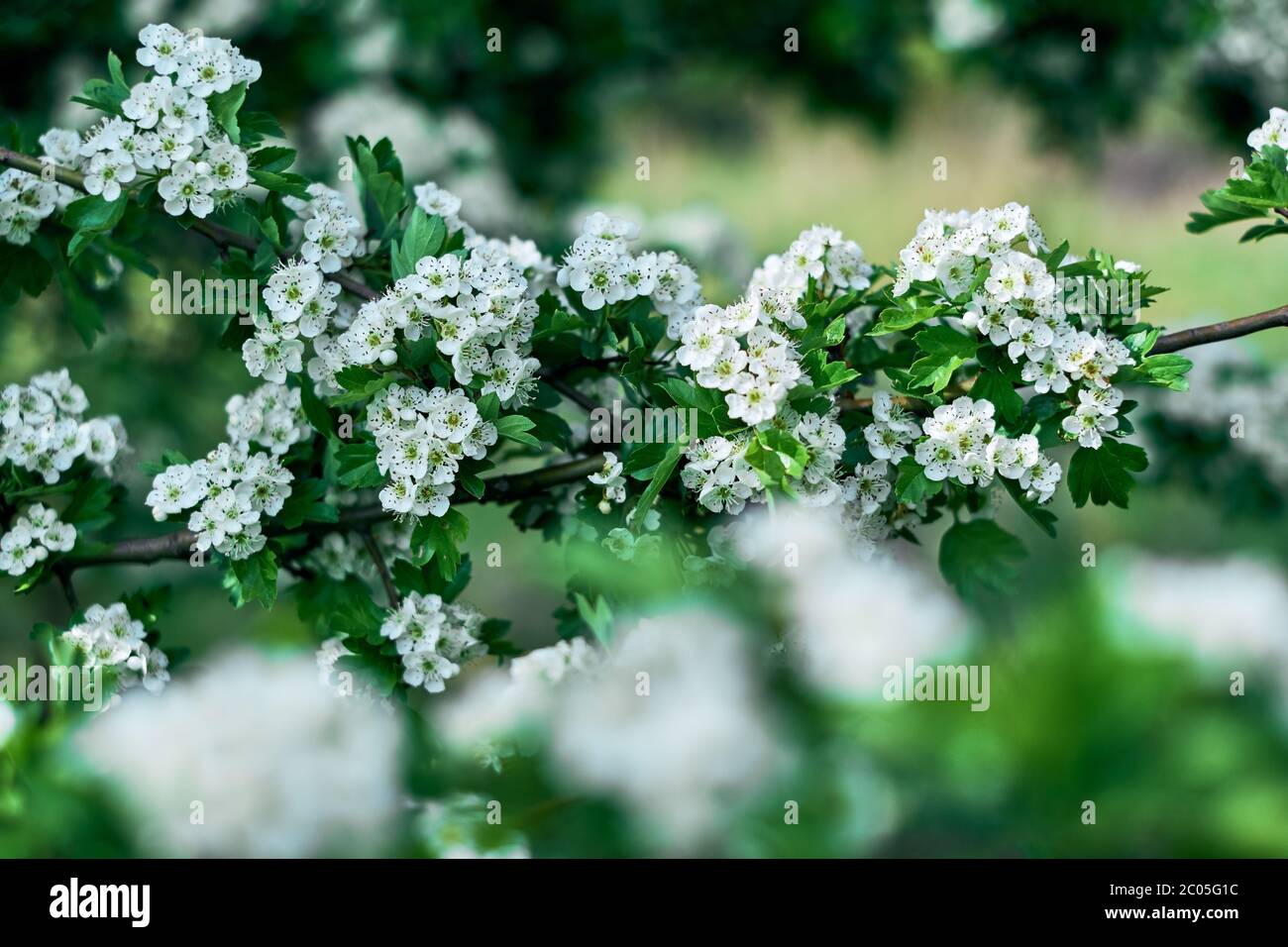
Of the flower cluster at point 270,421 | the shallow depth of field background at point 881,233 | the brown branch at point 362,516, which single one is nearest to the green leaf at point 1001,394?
the shallow depth of field background at point 881,233

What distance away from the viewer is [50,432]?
1.86 metres

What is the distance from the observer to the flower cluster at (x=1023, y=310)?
1.55 metres

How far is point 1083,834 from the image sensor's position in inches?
28.0

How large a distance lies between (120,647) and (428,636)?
1.41 ft

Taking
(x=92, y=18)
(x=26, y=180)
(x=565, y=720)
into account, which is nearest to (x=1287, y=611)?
(x=565, y=720)

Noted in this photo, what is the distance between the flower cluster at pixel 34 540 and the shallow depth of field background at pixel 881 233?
303 mm

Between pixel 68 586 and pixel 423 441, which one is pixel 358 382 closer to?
pixel 423 441

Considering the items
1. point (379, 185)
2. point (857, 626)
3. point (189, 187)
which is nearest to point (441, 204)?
point (379, 185)

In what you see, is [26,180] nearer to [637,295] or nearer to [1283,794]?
[637,295]

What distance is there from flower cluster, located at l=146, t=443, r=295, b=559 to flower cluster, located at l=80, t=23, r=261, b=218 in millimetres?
333

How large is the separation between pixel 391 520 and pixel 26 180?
71 cm

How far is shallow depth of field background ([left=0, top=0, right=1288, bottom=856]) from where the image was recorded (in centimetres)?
68

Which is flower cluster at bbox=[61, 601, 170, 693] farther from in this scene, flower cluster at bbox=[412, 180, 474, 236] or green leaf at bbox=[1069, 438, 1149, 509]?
green leaf at bbox=[1069, 438, 1149, 509]

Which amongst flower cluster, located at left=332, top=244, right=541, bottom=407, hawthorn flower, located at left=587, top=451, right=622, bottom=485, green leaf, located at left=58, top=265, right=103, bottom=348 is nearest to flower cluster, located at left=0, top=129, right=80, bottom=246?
green leaf, located at left=58, top=265, right=103, bottom=348
